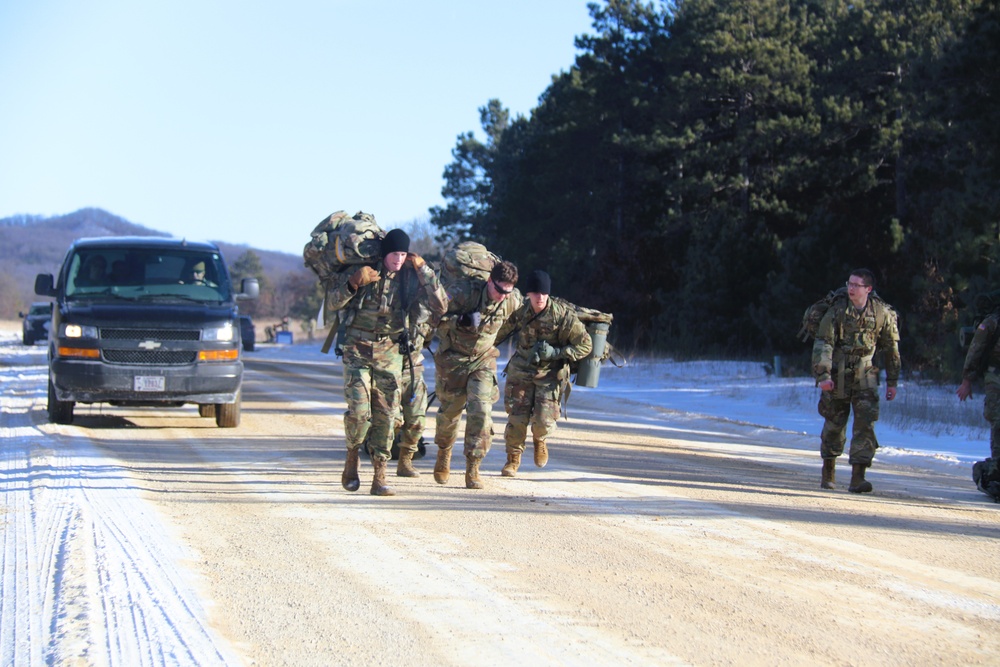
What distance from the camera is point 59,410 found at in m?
12.9

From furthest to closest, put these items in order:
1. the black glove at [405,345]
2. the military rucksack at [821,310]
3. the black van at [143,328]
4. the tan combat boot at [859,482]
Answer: the black van at [143,328]
the military rucksack at [821,310]
the tan combat boot at [859,482]
the black glove at [405,345]

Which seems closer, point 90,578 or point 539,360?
point 90,578

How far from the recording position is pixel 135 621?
507 centimetres

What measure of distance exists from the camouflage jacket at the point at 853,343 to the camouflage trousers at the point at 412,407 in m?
3.31

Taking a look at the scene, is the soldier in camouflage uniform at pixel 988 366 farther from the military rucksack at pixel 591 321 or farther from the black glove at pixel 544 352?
the black glove at pixel 544 352

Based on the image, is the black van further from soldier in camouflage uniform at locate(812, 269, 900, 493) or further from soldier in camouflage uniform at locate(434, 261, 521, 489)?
soldier in camouflage uniform at locate(812, 269, 900, 493)

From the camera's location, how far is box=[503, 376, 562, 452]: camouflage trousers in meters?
9.48

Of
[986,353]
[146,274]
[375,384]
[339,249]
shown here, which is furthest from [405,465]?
[146,274]

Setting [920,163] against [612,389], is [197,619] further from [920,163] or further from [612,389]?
[920,163]

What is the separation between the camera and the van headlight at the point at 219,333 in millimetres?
12711

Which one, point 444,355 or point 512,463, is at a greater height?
point 444,355

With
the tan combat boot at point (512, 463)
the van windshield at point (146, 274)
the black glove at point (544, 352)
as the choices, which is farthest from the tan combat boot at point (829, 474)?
the van windshield at point (146, 274)

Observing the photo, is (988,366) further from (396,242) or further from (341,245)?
(341,245)

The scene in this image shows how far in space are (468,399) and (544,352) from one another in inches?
35.4
